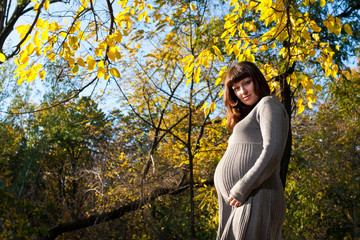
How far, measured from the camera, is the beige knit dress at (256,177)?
1682 mm

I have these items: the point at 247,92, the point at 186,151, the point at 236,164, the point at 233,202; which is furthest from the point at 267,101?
the point at 186,151

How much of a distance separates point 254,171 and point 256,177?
26 millimetres

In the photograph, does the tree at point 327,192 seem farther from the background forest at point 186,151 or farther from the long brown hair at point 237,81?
the long brown hair at point 237,81

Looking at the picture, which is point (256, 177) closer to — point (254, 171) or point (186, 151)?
point (254, 171)

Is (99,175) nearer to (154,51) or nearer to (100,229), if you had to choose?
(100,229)

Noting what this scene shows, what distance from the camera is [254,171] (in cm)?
167

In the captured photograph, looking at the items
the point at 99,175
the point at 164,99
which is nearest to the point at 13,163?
the point at 99,175

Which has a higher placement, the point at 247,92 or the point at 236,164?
the point at 247,92

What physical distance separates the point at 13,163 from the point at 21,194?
6.33 ft

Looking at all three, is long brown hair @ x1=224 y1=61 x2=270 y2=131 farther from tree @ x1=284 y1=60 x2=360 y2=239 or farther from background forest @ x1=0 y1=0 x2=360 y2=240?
tree @ x1=284 y1=60 x2=360 y2=239

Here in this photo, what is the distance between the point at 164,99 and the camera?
671 cm

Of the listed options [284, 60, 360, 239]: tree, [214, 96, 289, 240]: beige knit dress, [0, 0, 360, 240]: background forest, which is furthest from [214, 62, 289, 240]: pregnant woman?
[284, 60, 360, 239]: tree

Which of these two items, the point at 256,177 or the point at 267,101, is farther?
the point at 267,101

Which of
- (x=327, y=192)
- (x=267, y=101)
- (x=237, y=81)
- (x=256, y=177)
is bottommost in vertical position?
(x=256, y=177)
